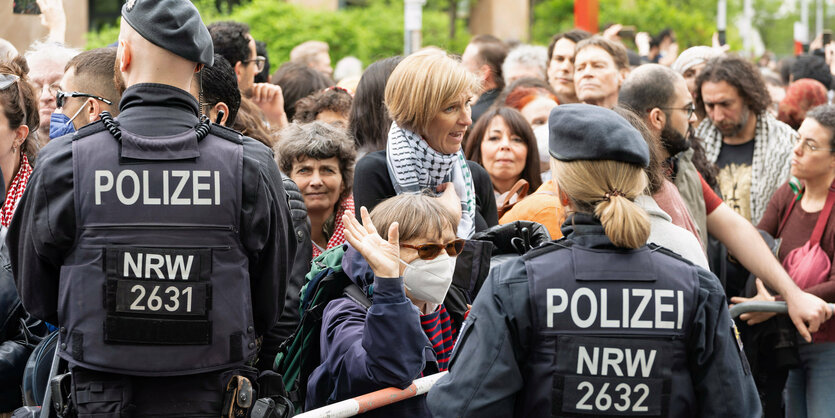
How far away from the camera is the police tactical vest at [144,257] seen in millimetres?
2832

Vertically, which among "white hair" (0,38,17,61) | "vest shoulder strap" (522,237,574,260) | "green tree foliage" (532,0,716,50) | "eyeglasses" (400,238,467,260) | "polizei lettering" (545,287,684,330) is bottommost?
"green tree foliage" (532,0,716,50)

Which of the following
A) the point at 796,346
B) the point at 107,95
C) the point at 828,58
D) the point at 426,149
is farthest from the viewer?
the point at 828,58

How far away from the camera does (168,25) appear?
2986mm

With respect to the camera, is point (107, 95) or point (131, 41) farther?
point (107, 95)

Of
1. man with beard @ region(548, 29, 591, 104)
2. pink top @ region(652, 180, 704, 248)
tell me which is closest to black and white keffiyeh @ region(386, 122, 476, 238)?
pink top @ region(652, 180, 704, 248)

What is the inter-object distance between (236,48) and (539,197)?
2.60 metres

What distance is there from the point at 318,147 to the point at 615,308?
2.56m

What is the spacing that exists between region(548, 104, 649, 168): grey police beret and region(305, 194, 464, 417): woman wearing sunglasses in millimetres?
708

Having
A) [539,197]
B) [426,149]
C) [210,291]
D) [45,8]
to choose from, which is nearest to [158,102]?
[210,291]

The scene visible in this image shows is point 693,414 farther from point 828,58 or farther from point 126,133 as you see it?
point 828,58

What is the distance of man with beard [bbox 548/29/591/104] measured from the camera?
24.9ft

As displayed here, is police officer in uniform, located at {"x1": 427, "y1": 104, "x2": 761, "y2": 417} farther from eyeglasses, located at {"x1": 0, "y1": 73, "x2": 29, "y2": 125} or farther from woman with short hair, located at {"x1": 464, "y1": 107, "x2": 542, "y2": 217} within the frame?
woman with short hair, located at {"x1": 464, "y1": 107, "x2": 542, "y2": 217}

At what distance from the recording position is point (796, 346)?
207 inches

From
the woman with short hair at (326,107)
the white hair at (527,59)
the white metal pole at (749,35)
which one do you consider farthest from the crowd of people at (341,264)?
the white metal pole at (749,35)
